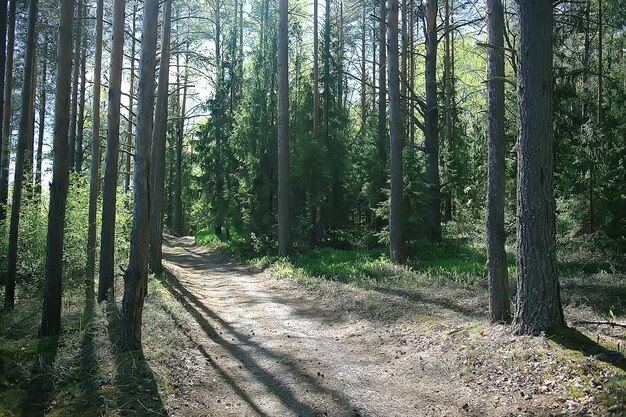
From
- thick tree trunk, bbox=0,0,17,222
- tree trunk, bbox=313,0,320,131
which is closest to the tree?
tree trunk, bbox=313,0,320,131

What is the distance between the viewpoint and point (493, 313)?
7.11 meters

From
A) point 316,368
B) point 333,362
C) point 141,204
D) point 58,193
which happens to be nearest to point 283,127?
point 58,193

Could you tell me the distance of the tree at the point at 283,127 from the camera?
1689 centimetres

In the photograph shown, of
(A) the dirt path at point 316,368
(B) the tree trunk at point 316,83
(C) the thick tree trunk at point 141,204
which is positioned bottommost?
(A) the dirt path at point 316,368

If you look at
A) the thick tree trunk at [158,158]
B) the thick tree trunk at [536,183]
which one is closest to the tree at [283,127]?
the thick tree trunk at [158,158]

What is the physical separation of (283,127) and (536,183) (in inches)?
482

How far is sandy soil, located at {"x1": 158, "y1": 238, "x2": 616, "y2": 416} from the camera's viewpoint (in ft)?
16.9

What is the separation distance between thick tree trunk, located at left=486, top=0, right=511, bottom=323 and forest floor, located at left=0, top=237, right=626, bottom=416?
0.52 m

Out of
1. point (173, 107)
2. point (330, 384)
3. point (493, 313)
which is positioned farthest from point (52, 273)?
point (173, 107)

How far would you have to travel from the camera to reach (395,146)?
1332cm

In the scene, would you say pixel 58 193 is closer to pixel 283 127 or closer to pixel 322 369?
pixel 322 369

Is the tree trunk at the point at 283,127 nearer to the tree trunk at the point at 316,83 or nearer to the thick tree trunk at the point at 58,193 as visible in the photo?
the tree trunk at the point at 316,83

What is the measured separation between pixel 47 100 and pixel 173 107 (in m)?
9.21

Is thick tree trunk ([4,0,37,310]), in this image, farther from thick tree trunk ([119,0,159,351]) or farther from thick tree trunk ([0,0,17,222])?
thick tree trunk ([119,0,159,351])
